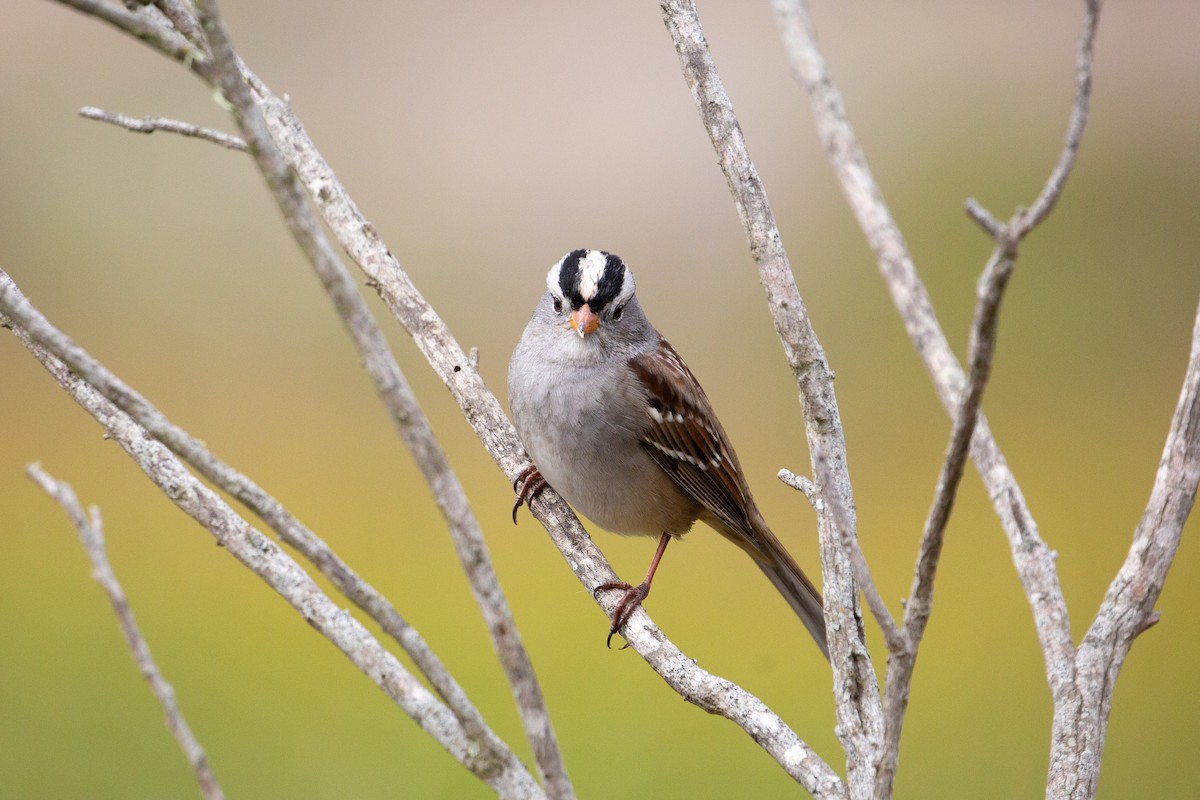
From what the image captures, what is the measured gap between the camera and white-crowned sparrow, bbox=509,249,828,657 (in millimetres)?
2133

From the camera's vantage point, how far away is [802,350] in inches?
49.2

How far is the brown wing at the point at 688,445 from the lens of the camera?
227 centimetres

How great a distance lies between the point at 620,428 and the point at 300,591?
44.9 inches

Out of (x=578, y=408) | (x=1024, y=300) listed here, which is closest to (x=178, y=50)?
(x=578, y=408)

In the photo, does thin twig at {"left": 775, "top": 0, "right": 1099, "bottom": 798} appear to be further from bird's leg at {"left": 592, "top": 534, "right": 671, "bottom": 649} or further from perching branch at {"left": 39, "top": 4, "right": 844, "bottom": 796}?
bird's leg at {"left": 592, "top": 534, "right": 671, "bottom": 649}

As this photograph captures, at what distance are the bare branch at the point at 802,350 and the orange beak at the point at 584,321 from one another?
0.88 meters

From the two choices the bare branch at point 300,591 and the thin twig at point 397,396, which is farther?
the bare branch at point 300,591

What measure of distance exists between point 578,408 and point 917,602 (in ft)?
4.17

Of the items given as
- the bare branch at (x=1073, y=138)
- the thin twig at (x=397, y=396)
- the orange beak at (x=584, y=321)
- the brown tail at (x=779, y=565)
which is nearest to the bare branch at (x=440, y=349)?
the orange beak at (x=584, y=321)

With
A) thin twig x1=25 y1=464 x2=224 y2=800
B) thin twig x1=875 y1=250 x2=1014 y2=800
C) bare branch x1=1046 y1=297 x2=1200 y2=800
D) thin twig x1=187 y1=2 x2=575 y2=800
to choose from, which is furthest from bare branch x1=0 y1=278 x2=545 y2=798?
bare branch x1=1046 y1=297 x2=1200 y2=800

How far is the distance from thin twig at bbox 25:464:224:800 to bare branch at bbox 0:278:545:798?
165 mm

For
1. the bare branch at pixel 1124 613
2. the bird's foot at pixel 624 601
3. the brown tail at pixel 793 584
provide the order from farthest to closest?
the brown tail at pixel 793 584
the bird's foot at pixel 624 601
the bare branch at pixel 1124 613

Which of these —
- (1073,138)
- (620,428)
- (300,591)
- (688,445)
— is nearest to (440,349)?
(620,428)

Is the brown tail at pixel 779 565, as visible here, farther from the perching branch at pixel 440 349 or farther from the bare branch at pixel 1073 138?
the bare branch at pixel 1073 138
